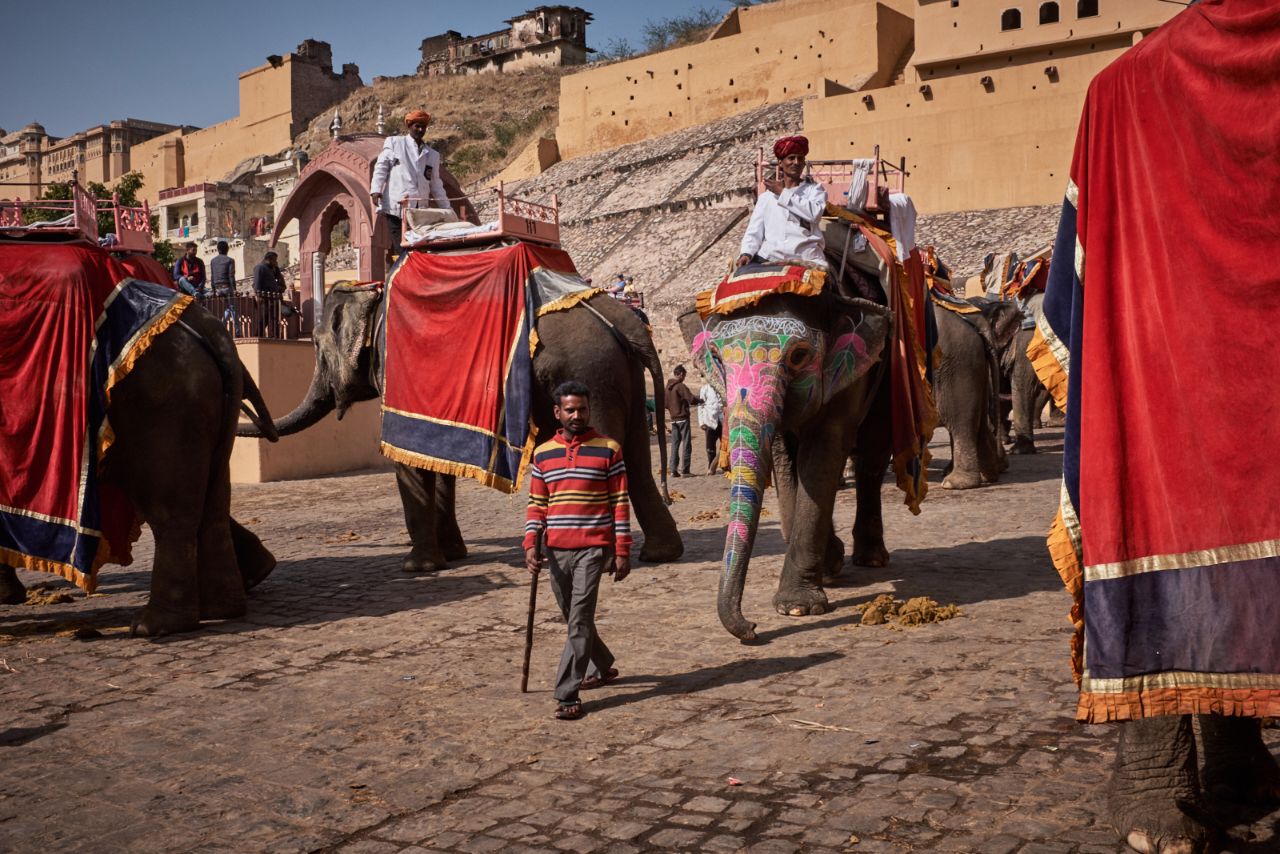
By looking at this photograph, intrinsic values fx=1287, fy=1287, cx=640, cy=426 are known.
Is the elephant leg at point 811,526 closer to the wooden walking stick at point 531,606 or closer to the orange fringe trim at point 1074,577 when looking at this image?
the wooden walking stick at point 531,606

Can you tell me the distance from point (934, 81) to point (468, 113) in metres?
44.2

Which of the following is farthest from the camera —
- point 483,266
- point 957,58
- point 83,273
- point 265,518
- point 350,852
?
point 957,58

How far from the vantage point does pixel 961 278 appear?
35.9 m

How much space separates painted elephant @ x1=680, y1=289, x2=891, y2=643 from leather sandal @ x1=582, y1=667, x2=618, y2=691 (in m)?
0.67

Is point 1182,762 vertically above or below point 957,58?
below

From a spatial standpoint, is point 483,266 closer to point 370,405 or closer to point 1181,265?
point 1181,265

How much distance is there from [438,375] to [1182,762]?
663 centimetres

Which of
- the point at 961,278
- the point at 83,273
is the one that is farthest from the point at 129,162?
the point at 83,273

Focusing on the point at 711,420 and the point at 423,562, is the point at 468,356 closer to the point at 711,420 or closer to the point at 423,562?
the point at 423,562

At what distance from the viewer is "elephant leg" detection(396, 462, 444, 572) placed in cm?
956

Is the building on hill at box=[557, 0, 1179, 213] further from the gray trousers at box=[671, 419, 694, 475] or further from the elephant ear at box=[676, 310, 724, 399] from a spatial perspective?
the elephant ear at box=[676, 310, 724, 399]

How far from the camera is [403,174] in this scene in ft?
34.9

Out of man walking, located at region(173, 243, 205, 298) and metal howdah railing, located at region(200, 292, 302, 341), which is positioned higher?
man walking, located at region(173, 243, 205, 298)

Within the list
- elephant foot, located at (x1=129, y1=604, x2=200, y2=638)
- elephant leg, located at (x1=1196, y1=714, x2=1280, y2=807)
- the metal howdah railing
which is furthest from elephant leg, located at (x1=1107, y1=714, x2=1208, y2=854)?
the metal howdah railing
